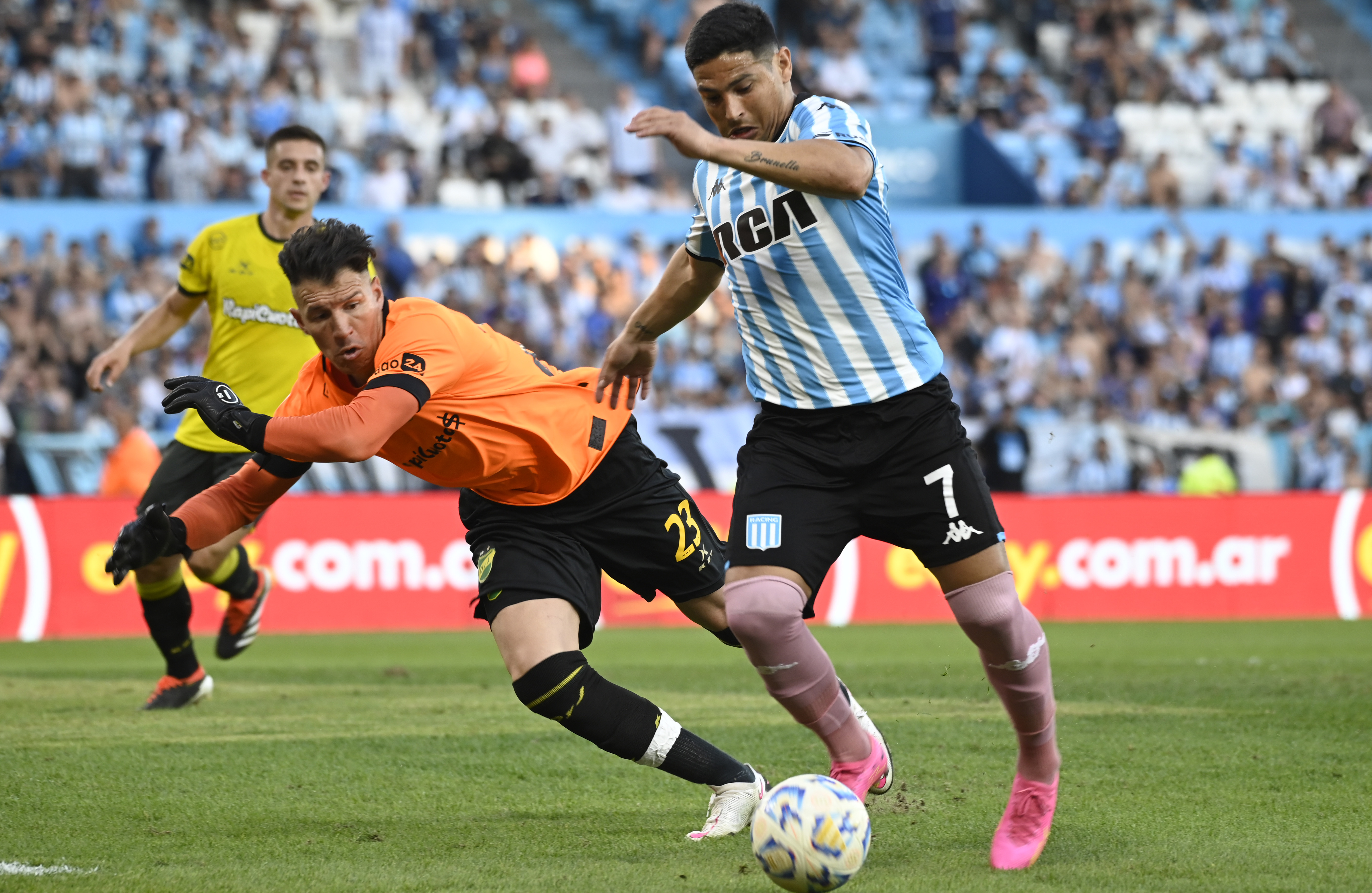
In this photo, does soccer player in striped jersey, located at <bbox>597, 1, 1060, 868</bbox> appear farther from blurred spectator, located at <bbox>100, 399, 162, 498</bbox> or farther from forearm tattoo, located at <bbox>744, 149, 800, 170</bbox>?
blurred spectator, located at <bbox>100, 399, 162, 498</bbox>

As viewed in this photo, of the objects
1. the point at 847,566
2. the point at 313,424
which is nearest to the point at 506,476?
the point at 313,424

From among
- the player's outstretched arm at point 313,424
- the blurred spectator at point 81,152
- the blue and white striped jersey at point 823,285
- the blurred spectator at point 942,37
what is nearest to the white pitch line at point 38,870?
the player's outstretched arm at point 313,424

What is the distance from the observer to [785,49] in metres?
5.34

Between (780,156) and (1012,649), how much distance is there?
1.72 m

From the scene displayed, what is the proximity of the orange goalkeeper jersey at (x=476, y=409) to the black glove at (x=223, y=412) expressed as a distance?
12.4 inches

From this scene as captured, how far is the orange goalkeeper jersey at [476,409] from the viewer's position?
5.57m

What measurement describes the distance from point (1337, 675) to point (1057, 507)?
5.22 metres

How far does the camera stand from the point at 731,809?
18.7ft

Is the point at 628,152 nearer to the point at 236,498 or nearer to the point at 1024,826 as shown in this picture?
the point at 236,498

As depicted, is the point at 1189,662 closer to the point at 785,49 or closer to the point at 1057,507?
the point at 1057,507

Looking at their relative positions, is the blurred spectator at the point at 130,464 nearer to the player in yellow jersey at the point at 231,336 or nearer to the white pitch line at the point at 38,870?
the player in yellow jersey at the point at 231,336

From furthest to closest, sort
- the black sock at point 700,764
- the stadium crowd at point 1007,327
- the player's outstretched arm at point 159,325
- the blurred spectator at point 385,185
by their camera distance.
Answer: the blurred spectator at point 385,185, the stadium crowd at point 1007,327, the player's outstretched arm at point 159,325, the black sock at point 700,764

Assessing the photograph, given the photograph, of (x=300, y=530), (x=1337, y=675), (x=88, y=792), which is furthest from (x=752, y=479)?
(x=300, y=530)

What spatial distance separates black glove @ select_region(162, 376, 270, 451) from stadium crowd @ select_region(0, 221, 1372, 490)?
1063 centimetres
